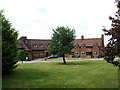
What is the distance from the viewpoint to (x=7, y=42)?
1387 cm

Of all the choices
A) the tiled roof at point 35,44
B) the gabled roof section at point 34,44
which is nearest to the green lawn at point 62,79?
the gabled roof section at point 34,44

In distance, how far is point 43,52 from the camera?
57875 millimetres

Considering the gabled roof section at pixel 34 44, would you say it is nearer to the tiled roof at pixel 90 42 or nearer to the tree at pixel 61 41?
the tiled roof at pixel 90 42

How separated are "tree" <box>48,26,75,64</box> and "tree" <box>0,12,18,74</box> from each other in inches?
549

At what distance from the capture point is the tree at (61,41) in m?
28.5

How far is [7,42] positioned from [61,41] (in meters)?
16.1

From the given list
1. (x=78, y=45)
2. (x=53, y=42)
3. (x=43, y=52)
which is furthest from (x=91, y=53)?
(x=53, y=42)

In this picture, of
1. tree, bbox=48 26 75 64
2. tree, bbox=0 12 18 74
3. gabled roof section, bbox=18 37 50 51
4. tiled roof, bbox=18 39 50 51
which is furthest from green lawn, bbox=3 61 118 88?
tiled roof, bbox=18 39 50 51

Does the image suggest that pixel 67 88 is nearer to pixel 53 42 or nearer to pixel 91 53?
pixel 53 42

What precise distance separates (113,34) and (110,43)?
0.67 meters

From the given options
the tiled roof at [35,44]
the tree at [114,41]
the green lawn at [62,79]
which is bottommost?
the green lawn at [62,79]

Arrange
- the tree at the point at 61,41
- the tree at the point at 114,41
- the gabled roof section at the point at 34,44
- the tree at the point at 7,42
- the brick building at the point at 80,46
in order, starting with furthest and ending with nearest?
the gabled roof section at the point at 34,44, the brick building at the point at 80,46, the tree at the point at 61,41, the tree at the point at 7,42, the tree at the point at 114,41

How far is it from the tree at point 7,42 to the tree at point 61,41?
549 inches

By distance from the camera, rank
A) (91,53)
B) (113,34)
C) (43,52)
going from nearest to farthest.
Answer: (113,34), (91,53), (43,52)
